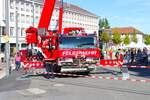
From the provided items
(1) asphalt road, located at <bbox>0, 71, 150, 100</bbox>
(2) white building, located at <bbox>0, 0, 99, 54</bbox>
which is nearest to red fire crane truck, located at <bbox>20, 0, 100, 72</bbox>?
(1) asphalt road, located at <bbox>0, 71, 150, 100</bbox>

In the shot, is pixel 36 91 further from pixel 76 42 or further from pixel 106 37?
pixel 106 37

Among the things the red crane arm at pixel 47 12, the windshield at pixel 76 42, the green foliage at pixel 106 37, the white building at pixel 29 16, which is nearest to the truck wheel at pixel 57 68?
the windshield at pixel 76 42

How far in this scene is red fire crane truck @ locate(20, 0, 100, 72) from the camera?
18641 millimetres

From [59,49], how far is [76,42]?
3.36 ft

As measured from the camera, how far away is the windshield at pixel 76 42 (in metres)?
19.0

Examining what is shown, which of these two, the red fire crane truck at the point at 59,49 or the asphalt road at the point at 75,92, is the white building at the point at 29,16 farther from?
the asphalt road at the point at 75,92

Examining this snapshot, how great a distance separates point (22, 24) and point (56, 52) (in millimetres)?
64483

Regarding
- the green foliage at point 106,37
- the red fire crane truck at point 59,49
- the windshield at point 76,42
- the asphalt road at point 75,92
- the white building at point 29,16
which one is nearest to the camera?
the asphalt road at point 75,92

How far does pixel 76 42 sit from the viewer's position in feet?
62.6

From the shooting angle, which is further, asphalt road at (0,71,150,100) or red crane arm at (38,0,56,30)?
red crane arm at (38,0,56,30)

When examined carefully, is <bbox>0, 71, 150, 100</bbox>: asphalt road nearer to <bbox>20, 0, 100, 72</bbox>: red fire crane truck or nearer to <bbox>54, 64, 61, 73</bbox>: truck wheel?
<bbox>20, 0, 100, 72</bbox>: red fire crane truck

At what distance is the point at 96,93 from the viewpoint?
12633mm

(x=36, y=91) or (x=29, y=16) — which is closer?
(x=36, y=91)

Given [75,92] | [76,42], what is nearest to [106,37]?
[76,42]
